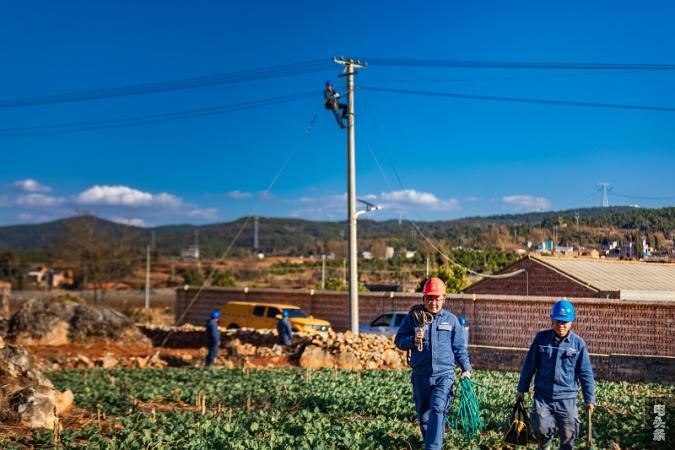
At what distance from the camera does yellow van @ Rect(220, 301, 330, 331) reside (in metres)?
29.0

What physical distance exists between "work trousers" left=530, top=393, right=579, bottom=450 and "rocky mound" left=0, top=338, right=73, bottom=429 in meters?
6.66

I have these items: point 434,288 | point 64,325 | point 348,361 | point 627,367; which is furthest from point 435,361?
point 64,325

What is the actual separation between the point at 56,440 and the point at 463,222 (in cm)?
5588

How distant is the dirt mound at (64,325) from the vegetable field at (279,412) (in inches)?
386

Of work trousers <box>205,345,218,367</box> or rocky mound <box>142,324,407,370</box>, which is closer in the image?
work trousers <box>205,345,218,367</box>

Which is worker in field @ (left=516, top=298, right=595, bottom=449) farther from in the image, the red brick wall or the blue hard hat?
the red brick wall

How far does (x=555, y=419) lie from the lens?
8492 mm

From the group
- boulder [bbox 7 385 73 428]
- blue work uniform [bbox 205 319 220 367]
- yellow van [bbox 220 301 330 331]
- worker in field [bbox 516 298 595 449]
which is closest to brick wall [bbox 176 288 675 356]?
yellow van [bbox 220 301 330 331]

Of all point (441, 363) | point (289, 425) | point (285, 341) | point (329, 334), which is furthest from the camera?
point (285, 341)

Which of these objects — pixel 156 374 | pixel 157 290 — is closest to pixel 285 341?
pixel 156 374

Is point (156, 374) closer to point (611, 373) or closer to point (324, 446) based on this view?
point (324, 446)

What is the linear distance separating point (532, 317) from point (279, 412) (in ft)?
43.4

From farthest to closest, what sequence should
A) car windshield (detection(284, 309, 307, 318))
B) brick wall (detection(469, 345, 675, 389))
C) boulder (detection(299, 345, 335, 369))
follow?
1. car windshield (detection(284, 309, 307, 318))
2. boulder (detection(299, 345, 335, 369))
3. brick wall (detection(469, 345, 675, 389))

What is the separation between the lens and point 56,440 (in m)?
10.5
